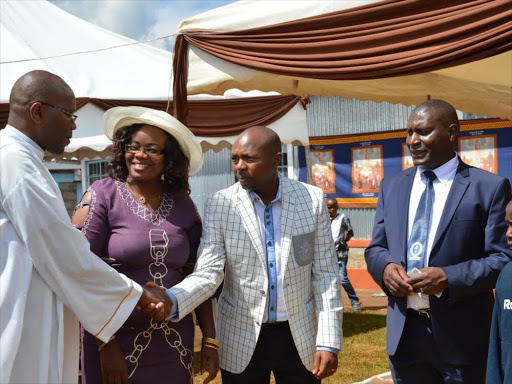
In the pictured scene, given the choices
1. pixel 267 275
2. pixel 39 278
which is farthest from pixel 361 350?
pixel 39 278

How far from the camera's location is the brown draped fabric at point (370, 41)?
336 cm

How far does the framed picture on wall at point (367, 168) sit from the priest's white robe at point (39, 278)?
932cm

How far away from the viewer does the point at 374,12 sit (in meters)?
3.67

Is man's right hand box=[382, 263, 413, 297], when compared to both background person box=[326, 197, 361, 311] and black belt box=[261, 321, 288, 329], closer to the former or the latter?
black belt box=[261, 321, 288, 329]

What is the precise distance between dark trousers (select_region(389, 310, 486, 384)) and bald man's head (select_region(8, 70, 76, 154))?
6.18 ft

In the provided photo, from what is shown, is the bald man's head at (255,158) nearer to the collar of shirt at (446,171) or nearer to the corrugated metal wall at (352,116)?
the collar of shirt at (446,171)

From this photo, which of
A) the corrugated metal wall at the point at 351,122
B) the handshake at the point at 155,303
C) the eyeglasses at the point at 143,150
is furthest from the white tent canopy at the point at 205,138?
the handshake at the point at 155,303

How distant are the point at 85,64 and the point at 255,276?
5.82 m

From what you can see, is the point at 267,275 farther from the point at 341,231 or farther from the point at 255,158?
the point at 341,231

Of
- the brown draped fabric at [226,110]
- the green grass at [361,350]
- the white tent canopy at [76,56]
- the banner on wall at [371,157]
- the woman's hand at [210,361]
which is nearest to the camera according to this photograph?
the woman's hand at [210,361]

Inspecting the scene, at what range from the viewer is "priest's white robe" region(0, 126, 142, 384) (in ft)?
7.48

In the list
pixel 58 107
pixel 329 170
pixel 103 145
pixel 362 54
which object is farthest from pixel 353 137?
pixel 58 107

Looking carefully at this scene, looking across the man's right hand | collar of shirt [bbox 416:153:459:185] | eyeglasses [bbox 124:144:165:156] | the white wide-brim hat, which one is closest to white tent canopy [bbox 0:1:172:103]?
the white wide-brim hat

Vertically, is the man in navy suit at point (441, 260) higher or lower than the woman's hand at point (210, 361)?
higher
